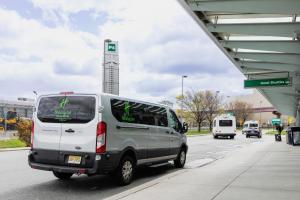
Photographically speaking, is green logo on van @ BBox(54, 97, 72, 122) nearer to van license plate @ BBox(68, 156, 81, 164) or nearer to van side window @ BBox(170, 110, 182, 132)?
van license plate @ BBox(68, 156, 81, 164)

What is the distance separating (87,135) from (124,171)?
140 cm

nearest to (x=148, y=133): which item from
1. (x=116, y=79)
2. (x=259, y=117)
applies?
(x=116, y=79)

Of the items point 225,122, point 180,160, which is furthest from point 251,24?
point 225,122

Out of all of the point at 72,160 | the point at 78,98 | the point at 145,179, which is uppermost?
the point at 78,98

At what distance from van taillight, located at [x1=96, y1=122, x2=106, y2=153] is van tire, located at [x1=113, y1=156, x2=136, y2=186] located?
0.86 metres

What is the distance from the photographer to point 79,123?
346 inches

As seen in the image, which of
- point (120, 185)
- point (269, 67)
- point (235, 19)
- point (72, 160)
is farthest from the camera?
point (269, 67)

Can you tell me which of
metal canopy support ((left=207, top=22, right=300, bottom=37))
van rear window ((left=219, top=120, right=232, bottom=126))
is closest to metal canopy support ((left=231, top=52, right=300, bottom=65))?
metal canopy support ((left=207, top=22, right=300, bottom=37))

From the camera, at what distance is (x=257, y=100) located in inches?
5787

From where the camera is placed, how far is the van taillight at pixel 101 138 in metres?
8.54

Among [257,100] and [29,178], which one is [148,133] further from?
Result: [257,100]

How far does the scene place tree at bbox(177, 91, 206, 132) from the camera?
251ft

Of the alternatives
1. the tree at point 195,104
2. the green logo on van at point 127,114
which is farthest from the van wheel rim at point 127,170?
the tree at point 195,104

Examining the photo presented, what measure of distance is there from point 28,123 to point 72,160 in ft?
61.0
